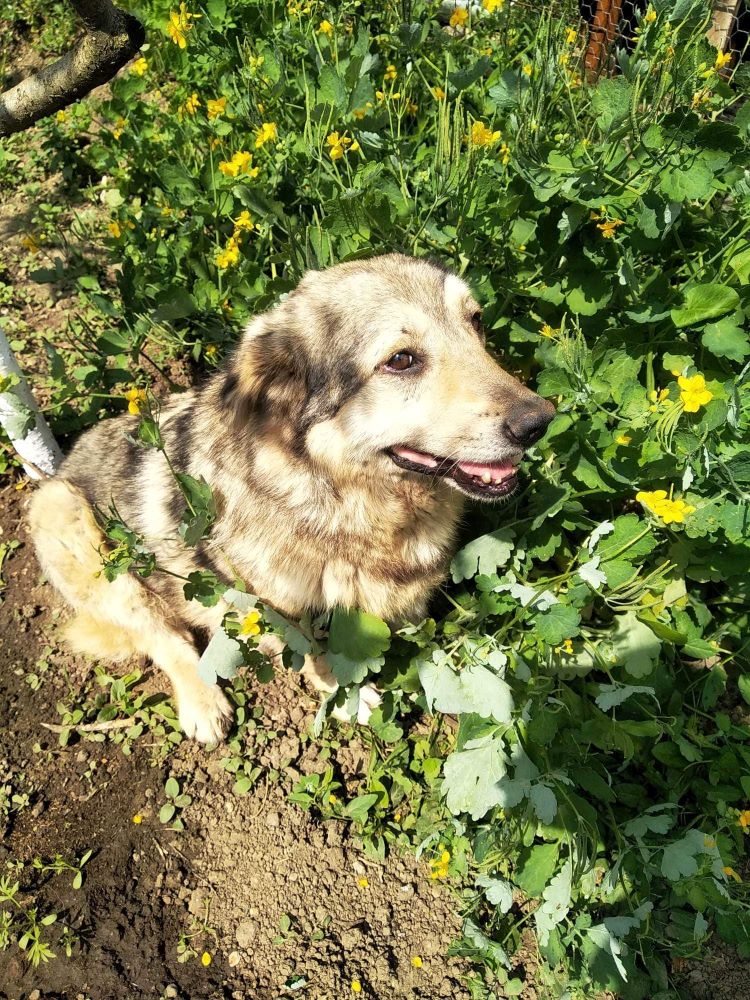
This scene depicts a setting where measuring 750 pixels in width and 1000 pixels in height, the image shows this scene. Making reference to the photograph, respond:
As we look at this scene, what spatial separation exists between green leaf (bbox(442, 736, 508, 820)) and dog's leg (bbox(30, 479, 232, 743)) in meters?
1.32

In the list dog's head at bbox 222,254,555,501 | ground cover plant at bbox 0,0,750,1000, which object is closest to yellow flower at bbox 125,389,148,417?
ground cover plant at bbox 0,0,750,1000

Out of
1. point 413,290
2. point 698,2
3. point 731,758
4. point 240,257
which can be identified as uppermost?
point 698,2

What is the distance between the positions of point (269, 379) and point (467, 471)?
2.52 feet

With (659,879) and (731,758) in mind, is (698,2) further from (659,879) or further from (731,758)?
(659,879)

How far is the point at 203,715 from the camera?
3.13 m

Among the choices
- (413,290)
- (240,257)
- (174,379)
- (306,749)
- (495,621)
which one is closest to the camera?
(413,290)

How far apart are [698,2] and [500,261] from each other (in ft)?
3.62

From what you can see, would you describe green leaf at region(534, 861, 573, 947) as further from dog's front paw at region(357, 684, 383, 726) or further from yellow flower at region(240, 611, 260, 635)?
yellow flower at region(240, 611, 260, 635)

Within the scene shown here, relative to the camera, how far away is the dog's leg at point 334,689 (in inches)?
120

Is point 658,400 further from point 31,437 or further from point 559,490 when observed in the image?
point 31,437

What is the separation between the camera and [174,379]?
13.7 ft

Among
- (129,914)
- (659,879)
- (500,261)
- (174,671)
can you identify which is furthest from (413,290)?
(129,914)

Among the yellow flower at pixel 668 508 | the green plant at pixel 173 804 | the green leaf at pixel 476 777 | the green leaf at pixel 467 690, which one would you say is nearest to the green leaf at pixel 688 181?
the yellow flower at pixel 668 508

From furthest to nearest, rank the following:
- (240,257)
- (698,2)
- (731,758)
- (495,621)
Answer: (240,257), (495,621), (731,758), (698,2)
